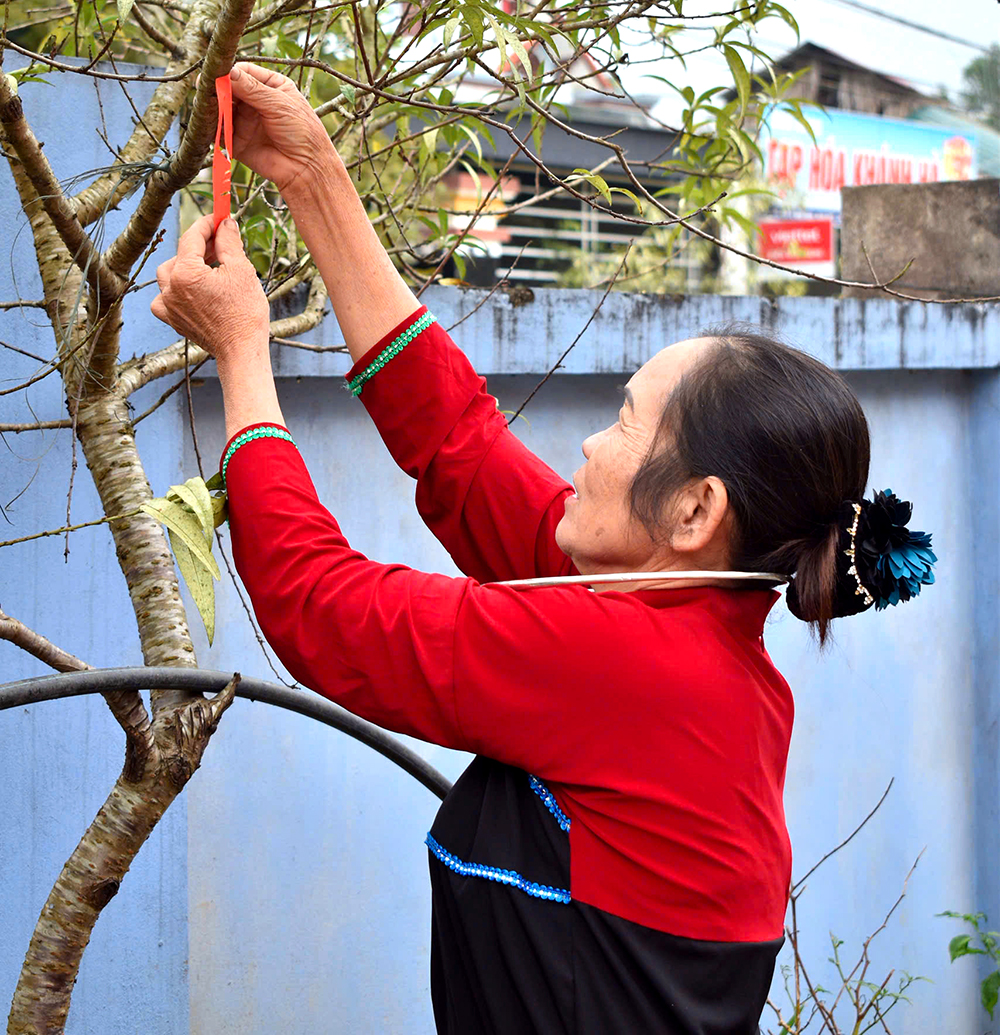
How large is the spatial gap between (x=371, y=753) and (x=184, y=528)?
126 centimetres

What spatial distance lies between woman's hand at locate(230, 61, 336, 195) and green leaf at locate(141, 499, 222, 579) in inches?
18.3

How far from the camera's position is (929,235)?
149 inches

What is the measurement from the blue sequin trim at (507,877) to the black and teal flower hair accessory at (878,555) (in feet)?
1.47

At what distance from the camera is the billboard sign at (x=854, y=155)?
15.1m

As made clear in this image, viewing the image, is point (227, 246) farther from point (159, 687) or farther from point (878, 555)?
point (878, 555)

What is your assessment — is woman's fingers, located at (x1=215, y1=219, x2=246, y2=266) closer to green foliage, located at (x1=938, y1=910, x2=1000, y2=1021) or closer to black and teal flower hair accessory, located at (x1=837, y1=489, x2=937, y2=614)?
black and teal flower hair accessory, located at (x1=837, y1=489, x2=937, y2=614)

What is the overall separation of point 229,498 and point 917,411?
2621 millimetres

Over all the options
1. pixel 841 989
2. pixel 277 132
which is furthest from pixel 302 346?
pixel 841 989

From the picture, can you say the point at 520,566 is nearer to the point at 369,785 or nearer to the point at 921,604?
the point at 369,785

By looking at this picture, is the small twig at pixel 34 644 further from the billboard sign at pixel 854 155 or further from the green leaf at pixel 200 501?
the billboard sign at pixel 854 155

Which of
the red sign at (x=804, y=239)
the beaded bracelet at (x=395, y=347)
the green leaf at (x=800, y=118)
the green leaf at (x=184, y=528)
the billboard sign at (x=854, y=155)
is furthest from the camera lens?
the billboard sign at (x=854, y=155)

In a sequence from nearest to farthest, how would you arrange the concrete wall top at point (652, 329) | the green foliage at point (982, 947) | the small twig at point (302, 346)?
the small twig at point (302, 346)
the concrete wall top at point (652, 329)
the green foliage at point (982, 947)

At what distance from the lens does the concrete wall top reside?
7.67ft

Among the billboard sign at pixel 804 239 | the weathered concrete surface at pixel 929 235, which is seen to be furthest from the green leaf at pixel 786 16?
the billboard sign at pixel 804 239
